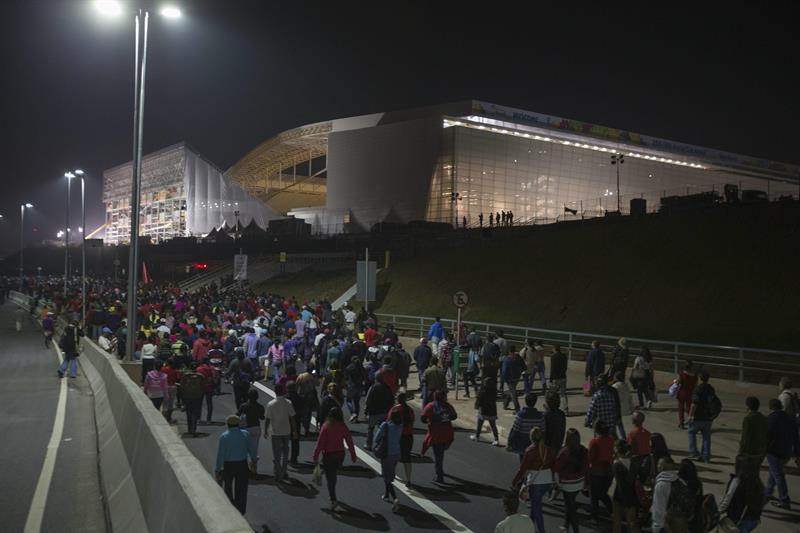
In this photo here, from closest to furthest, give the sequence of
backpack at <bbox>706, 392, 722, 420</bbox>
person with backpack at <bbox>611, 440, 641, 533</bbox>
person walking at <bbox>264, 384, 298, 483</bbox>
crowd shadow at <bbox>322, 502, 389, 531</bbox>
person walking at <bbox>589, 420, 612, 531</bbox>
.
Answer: person with backpack at <bbox>611, 440, 641, 533</bbox> < crowd shadow at <bbox>322, 502, 389, 531</bbox> < person walking at <bbox>589, 420, 612, 531</bbox> < person walking at <bbox>264, 384, 298, 483</bbox> < backpack at <bbox>706, 392, 722, 420</bbox>

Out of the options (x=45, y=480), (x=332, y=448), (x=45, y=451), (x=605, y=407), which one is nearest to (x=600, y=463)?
(x=605, y=407)

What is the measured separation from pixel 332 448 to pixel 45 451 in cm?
523

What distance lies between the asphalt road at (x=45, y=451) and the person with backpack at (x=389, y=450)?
342 centimetres

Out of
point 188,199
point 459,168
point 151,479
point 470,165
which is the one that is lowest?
point 151,479

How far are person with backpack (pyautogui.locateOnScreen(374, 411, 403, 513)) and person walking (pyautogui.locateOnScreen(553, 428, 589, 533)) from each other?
215 cm

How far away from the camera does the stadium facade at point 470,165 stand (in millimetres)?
65938

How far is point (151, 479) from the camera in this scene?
5758mm

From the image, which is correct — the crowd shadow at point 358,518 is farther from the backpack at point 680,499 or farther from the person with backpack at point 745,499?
the person with backpack at point 745,499

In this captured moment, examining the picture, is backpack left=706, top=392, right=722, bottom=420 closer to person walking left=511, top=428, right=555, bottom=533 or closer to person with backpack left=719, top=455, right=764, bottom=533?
person with backpack left=719, top=455, right=764, bottom=533

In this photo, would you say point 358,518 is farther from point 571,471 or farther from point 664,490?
point 664,490

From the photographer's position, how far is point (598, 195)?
78375 millimetres

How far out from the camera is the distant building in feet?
266

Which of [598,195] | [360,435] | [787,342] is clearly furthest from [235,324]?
[598,195]

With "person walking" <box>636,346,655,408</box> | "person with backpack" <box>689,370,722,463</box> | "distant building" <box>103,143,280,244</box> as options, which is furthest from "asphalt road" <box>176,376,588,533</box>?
"distant building" <box>103,143,280,244</box>
